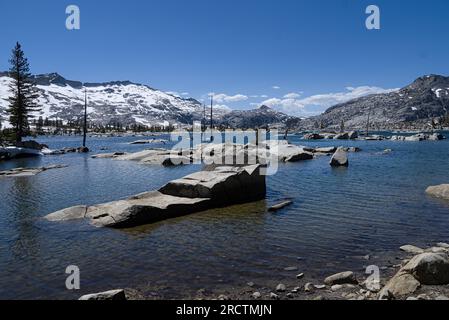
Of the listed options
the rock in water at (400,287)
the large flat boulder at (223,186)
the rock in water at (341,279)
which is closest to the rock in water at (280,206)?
the large flat boulder at (223,186)

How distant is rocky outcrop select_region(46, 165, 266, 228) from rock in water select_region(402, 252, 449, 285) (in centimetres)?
1442

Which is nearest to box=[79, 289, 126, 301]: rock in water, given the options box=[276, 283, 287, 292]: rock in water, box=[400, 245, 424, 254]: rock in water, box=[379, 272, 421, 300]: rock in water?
box=[276, 283, 287, 292]: rock in water

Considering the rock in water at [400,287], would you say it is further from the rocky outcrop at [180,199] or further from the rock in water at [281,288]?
the rocky outcrop at [180,199]

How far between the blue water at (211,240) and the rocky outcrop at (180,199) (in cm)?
97

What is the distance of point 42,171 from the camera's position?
48.8m

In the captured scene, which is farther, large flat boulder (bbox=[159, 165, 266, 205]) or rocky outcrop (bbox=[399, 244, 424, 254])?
large flat boulder (bbox=[159, 165, 266, 205])

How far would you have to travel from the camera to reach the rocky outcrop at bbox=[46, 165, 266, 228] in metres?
22.1

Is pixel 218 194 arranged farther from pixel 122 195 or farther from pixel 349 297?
pixel 349 297

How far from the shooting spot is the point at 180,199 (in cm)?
2544

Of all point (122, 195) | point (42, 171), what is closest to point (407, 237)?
point (122, 195)

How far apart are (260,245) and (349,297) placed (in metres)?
6.38

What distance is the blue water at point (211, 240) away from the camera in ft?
46.8

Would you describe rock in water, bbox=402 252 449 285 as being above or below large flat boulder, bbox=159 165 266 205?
below

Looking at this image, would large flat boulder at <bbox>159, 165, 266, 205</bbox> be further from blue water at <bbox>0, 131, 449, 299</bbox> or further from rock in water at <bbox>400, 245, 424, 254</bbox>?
rock in water at <bbox>400, 245, 424, 254</bbox>
